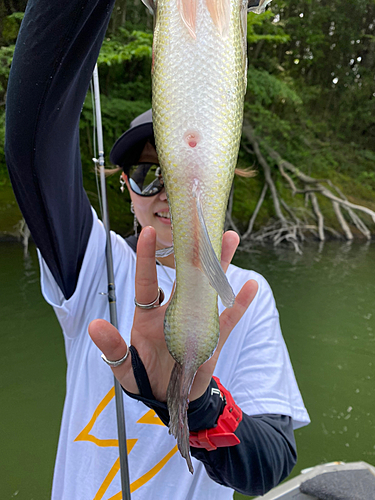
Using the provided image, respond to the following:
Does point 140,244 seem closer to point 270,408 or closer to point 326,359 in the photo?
point 270,408

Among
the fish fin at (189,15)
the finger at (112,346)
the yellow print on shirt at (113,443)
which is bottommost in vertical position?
the yellow print on shirt at (113,443)

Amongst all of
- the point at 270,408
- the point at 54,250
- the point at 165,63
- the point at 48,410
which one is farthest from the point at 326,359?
the point at 165,63

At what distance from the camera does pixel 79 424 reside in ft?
4.99

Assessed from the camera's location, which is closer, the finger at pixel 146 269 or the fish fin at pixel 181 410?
the fish fin at pixel 181 410

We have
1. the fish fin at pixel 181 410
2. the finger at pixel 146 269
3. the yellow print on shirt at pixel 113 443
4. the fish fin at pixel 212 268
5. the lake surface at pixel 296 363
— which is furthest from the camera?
the lake surface at pixel 296 363

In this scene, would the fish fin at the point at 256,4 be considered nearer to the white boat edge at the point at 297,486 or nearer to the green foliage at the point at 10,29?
the white boat edge at the point at 297,486

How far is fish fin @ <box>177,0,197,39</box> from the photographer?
0.65 m

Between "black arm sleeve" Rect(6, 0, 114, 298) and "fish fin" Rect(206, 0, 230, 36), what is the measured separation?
39 cm

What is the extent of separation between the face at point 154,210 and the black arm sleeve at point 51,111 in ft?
1.09

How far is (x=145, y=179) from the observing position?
5.66 ft

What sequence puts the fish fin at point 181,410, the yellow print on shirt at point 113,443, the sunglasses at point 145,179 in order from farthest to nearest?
1. the sunglasses at point 145,179
2. the yellow print on shirt at point 113,443
3. the fish fin at point 181,410

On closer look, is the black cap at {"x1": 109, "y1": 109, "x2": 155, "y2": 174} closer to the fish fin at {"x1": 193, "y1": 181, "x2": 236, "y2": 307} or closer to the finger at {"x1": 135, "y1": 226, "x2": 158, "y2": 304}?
the finger at {"x1": 135, "y1": 226, "x2": 158, "y2": 304}

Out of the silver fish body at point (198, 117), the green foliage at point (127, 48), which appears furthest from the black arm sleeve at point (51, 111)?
the green foliage at point (127, 48)

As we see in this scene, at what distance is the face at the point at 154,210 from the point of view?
169 cm
